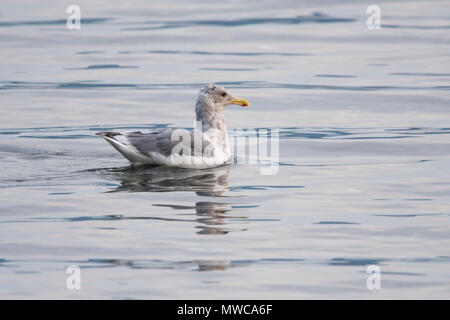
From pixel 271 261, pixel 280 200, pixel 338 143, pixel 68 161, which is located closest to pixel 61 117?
pixel 68 161

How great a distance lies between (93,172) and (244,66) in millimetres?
9456

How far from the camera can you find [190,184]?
507 inches

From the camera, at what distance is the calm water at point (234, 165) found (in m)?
9.58

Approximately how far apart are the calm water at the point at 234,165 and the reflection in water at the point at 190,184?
0.04 metres

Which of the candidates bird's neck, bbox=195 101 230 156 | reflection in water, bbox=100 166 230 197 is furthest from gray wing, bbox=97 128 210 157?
bird's neck, bbox=195 101 230 156

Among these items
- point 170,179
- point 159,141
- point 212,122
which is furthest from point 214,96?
point 170,179

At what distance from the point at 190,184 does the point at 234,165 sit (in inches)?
60.8

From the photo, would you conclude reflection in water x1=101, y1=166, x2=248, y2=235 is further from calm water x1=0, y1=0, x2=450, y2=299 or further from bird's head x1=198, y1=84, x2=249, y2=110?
bird's head x1=198, y1=84, x2=249, y2=110

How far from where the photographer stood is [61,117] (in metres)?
17.8

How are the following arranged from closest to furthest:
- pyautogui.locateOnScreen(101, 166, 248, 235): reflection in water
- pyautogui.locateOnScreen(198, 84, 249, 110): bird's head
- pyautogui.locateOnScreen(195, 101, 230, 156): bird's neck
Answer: pyautogui.locateOnScreen(101, 166, 248, 235): reflection in water, pyautogui.locateOnScreen(195, 101, 230, 156): bird's neck, pyautogui.locateOnScreen(198, 84, 249, 110): bird's head

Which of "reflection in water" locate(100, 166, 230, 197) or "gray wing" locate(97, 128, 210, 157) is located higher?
"gray wing" locate(97, 128, 210, 157)

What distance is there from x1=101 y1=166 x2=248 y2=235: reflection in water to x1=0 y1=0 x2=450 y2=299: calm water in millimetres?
38

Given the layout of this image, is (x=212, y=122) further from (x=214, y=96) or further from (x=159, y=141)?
(x=159, y=141)

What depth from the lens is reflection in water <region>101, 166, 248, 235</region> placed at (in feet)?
36.9
